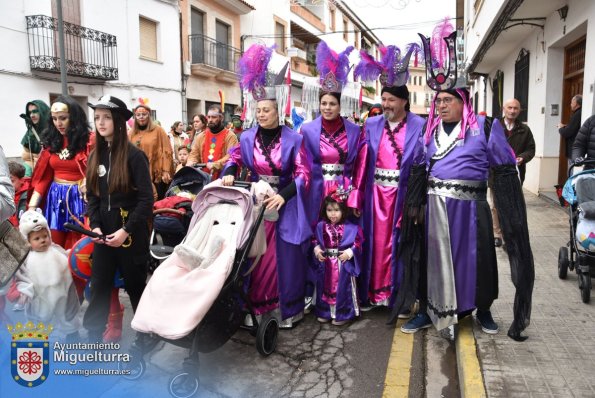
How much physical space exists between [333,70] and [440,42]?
3.13 ft

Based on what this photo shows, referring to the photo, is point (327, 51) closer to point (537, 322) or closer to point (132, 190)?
point (132, 190)

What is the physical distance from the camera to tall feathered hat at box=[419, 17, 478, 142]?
367cm

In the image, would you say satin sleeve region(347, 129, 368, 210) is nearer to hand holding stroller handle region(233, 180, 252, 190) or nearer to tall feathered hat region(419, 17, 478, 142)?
tall feathered hat region(419, 17, 478, 142)

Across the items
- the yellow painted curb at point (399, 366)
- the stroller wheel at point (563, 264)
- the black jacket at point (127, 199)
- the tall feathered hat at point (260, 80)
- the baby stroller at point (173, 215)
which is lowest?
the yellow painted curb at point (399, 366)

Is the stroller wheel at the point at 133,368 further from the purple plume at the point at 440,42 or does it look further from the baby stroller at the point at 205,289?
the purple plume at the point at 440,42

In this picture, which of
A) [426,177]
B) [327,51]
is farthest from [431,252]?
[327,51]

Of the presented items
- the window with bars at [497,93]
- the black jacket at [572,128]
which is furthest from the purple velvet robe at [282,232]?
the window with bars at [497,93]

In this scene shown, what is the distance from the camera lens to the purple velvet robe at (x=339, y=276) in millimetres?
4320

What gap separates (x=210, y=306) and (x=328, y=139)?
2011 millimetres

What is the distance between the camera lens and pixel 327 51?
452cm

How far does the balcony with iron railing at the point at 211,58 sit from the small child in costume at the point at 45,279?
56.8ft

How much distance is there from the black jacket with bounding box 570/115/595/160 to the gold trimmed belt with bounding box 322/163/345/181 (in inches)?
103

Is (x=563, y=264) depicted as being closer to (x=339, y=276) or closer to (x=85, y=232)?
(x=339, y=276)

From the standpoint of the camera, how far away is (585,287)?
14.4ft
